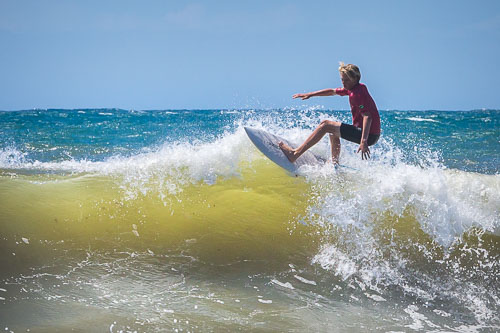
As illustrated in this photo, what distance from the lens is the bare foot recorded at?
229 inches

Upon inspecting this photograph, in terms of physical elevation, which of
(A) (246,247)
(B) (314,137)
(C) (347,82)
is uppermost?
(C) (347,82)

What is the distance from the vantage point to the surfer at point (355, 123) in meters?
5.43

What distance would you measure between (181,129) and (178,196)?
19.0 m

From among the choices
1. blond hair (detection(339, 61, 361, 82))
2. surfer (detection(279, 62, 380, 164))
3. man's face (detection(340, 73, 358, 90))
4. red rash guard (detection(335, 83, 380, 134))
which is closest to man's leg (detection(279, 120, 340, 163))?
surfer (detection(279, 62, 380, 164))

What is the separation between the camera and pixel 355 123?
→ 5648mm

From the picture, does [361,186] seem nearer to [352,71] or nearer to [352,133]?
[352,133]

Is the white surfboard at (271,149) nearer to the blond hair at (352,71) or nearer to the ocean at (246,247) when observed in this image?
the ocean at (246,247)

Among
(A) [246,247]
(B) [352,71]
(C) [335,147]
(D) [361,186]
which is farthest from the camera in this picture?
(C) [335,147]

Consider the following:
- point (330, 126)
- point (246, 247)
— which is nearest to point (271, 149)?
point (330, 126)

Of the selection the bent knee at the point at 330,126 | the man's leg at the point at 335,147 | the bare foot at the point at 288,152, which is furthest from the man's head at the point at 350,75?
the bare foot at the point at 288,152

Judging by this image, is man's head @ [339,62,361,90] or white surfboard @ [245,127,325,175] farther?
white surfboard @ [245,127,325,175]

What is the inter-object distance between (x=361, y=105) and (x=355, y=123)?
269 millimetres

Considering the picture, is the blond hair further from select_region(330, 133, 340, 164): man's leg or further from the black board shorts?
select_region(330, 133, 340, 164): man's leg

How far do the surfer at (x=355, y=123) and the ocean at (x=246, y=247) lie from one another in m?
0.36
